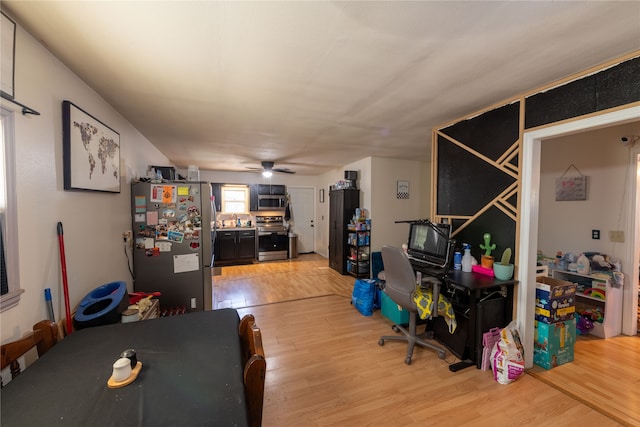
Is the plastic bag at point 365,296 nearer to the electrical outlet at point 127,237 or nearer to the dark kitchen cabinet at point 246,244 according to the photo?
the electrical outlet at point 127,237

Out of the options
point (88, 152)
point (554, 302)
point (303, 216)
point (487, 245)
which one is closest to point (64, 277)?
point (88, 152)

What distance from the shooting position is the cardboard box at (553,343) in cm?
217

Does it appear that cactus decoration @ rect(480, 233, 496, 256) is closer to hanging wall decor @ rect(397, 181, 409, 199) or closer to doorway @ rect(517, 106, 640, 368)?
doorway @ rect(517, 106, 640, 368)

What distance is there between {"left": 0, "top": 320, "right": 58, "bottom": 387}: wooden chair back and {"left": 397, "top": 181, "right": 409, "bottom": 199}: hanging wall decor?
16.1 ft

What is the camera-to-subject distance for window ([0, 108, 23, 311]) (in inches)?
46.2

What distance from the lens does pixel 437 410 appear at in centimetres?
175

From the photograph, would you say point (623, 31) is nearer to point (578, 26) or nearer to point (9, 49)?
point (578, 26)

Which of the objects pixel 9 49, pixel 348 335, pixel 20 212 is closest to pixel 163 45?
pixel 9 49

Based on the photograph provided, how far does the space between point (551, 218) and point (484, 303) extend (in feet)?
6.83

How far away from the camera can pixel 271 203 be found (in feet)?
22.3

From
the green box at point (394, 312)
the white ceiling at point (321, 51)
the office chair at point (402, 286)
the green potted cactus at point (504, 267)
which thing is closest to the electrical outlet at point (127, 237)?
the white ceiling at point (321, 51)

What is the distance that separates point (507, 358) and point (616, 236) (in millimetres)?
2134

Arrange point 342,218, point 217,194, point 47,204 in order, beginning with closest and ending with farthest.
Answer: point 47,204 < point 342,218 < point 217,194

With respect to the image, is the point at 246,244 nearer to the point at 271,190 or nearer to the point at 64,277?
the point at 271,190
